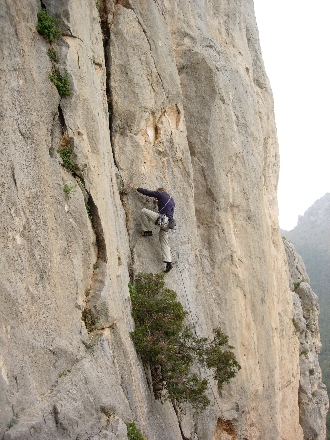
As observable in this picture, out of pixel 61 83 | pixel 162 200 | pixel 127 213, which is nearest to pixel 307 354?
pixel 162 200

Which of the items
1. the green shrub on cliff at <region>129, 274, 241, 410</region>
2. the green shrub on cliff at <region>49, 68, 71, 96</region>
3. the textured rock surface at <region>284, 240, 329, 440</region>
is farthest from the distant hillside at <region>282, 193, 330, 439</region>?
the green shrub on cliff at <region>49, 68, 71, 96</region>

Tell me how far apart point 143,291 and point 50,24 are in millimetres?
7086

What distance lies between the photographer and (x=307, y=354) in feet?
76.8

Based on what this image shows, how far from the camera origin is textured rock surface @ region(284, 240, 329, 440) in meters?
21.8

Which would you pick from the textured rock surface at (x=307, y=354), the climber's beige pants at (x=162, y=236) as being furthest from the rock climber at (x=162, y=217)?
the textured rock surface at (x=307, y=354)

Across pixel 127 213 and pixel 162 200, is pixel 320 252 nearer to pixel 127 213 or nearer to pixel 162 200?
pixel 162 200

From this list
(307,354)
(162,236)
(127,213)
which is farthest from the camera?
(307,354)

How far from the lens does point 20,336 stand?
7027 mm

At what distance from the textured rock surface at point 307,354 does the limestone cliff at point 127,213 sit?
7.37ft

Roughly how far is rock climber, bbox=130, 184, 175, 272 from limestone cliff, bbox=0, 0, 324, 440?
35 cm

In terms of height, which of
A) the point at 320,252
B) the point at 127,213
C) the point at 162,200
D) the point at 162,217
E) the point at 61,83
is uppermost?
the point at 320,252

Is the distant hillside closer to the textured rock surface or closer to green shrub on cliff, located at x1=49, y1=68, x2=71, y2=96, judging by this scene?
the textured rock surface

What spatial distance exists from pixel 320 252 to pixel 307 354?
96.0 metres

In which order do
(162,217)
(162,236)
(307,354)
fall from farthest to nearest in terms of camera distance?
1. (307,354)
2. (162,236)
3. (162,217)
